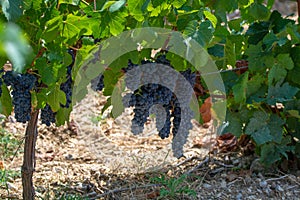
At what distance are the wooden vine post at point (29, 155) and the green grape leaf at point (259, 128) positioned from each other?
38.3 inches

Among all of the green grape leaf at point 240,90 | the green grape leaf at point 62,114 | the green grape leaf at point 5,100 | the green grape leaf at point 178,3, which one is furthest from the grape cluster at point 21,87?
the green grape leaf at point 240,90

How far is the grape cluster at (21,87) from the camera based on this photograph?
1.72 metres

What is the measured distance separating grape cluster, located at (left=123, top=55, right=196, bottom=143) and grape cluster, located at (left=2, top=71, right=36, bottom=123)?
0.34 metres

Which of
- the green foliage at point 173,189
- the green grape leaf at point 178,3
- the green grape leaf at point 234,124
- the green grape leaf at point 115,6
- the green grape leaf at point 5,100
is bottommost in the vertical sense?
the green foliage at point 173,189

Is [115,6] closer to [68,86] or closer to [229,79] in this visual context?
[68,86]

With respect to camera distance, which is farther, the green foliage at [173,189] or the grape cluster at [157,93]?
the green foliage at [173,189]

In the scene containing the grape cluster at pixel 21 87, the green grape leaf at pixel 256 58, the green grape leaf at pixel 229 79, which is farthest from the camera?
the green grape leaf at pixel 229 79

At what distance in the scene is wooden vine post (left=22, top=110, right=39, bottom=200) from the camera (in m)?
2.03

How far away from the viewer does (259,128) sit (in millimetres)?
2453

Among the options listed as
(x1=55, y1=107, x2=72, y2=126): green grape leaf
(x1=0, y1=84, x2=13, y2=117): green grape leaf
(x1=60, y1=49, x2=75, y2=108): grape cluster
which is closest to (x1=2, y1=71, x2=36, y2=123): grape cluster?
(x1=0, y1=84, x2=13, y2=117): green grape leaf

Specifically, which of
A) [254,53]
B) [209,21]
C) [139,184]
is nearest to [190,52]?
[209,21]

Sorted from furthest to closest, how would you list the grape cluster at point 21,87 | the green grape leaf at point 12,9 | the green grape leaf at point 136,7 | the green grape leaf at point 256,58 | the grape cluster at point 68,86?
the green grape leaf at point 256,58 → the grape cluster at point 68,86 → the grape cluster at point 21,87 → the green grape leaf at point 136,7 → the green grape leaf at point 12,9

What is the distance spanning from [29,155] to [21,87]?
17.5 inches

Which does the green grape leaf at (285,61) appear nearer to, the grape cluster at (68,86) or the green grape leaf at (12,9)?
the grape cluster at (68,86)
